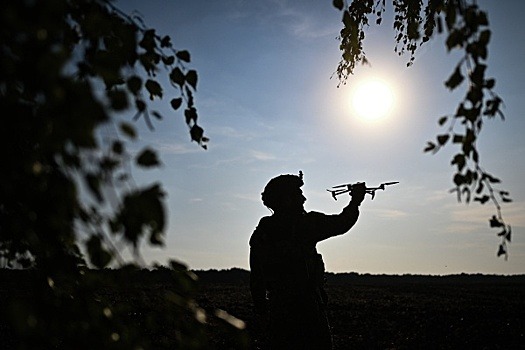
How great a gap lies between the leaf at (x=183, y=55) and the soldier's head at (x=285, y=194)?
2725mm

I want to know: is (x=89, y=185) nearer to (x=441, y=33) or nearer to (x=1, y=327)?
(x=441, y=33)

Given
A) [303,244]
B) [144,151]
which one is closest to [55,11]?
[144,151]

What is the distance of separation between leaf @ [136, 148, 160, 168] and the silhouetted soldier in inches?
141

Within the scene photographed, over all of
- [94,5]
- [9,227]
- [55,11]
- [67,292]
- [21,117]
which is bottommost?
[67,292]

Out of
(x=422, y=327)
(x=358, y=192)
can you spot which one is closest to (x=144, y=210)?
(x=358, y=192)

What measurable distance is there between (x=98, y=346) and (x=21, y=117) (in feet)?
2.61

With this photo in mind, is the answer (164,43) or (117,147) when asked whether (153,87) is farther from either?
(117,147)

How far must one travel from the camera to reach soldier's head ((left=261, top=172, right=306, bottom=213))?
502 centimetres

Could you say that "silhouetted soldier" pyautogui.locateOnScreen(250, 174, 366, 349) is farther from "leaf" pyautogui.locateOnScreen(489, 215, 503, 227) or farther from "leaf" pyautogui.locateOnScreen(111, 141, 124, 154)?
"leaf" pyautogui.locateOnScreen(111, 141, 124, 154)

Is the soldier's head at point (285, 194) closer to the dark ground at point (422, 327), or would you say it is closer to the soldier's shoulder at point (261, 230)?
the soldier's shoulder at point (261, 230)

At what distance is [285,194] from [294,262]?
0.63m

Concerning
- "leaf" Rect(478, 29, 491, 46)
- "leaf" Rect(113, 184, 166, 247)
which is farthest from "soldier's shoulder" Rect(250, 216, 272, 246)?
"leaf" Rect(113, 184, 166, 247)

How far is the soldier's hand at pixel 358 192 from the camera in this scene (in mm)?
5172

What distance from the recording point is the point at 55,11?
1.38 metres
